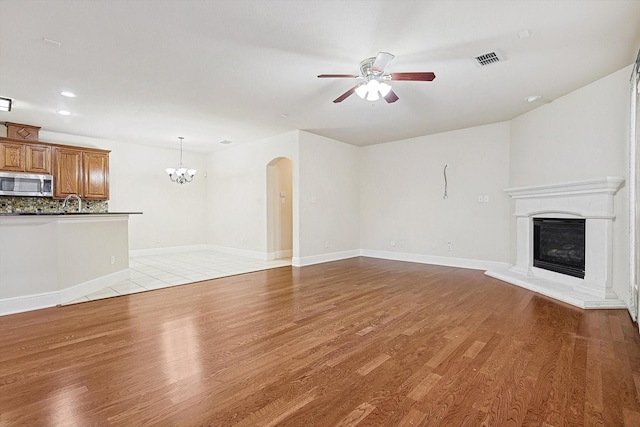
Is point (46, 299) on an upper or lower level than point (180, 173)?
lower

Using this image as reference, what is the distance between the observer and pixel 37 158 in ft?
19.9

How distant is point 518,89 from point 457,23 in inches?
82.8

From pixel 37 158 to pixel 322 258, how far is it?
6.06 meters

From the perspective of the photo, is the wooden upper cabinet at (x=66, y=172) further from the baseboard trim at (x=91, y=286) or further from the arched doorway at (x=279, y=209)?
the arched doorway at (x=279, y=209)

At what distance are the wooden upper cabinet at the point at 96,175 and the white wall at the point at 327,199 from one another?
14.9 feet

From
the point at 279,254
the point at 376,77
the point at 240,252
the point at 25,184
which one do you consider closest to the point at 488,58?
the point at 376,77

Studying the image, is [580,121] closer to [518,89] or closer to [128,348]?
[518,89]

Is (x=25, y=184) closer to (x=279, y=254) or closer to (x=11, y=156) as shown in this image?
(x=11, y=156)

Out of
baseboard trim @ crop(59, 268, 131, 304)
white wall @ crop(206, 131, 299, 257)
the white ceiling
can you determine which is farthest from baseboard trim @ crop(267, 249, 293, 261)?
the white ceiling

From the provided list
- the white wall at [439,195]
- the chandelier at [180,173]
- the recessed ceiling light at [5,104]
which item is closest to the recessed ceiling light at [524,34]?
the white wall at [439,195]

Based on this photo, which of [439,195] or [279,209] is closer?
[439,195]

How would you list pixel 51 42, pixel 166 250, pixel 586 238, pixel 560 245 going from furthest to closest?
pixel 166 250 → pixel 560 245 → pixel 586 238 → pixel 51 42

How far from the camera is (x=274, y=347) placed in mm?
2588

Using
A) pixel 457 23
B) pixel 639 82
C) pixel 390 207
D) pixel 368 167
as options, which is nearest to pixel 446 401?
pixel 457 23
